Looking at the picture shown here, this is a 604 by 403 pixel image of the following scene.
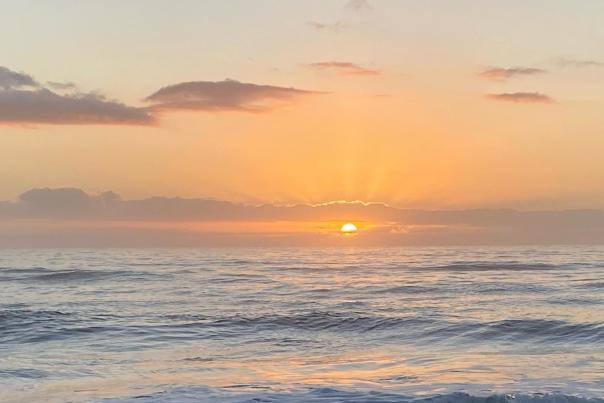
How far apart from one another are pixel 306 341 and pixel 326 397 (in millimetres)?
9484

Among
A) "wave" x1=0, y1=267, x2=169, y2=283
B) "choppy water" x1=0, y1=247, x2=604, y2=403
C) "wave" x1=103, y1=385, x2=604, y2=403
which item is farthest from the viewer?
"wave" x1=0, y1=267, x2=169, y2=283

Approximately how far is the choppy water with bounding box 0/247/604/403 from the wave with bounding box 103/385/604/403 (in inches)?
Answer: 1.3

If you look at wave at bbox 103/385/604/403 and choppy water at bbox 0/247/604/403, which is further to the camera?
choppy water at bbox 0/247/604/403

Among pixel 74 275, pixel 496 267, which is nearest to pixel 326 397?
pixel 74 275

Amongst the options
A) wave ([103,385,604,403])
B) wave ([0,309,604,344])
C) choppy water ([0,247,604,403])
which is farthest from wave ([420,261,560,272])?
→ wave ([103,385,604,403])

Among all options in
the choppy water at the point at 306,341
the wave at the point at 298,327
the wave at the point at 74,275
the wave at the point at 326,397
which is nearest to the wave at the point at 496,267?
the choppy water at the point at 306,341

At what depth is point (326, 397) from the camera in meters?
12.8

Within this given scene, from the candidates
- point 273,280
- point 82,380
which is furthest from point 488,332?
point 273,280

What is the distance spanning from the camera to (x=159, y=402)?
12539 mm

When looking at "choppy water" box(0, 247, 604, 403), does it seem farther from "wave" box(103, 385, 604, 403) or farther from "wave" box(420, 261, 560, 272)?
"wave" box(420, 261, 560, 272)

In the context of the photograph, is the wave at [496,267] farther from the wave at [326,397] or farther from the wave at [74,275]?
the wave at [326,397]

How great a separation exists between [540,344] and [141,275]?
36.6 metres

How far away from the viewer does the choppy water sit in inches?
547

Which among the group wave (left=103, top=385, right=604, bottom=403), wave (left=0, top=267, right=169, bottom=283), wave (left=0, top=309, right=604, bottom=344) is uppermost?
Answer: wave (left=103, top=385, right=604, bottom=403)
